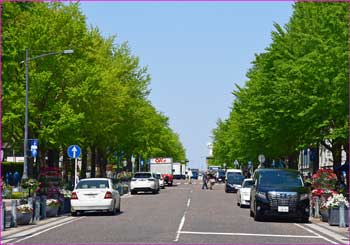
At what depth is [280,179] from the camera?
90.6 feet

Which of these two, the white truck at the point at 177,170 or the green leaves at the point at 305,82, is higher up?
the green leaves at the point at 305,82

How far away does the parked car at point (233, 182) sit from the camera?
61334 millimetres

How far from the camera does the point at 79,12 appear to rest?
170ft

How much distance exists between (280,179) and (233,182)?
112 feet

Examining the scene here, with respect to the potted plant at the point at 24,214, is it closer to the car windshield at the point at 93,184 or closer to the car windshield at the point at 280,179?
the car windshield at the point at 93,184

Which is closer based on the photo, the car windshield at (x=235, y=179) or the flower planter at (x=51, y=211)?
the flower planter at (x=51, y=211)

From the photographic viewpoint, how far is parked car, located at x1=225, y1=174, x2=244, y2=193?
6133 centimetres

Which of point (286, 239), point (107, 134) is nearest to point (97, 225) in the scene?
point (286, 239)

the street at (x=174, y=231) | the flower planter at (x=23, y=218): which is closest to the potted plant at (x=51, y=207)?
the street at (x=174, y=231)

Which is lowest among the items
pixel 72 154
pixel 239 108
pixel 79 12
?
pixel 72 154

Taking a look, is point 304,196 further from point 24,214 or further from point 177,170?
point 177,170

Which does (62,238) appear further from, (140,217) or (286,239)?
(140,217)

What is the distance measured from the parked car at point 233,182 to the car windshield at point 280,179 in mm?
33062

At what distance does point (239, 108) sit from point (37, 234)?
39.7m
